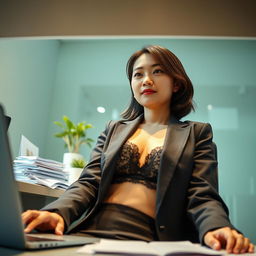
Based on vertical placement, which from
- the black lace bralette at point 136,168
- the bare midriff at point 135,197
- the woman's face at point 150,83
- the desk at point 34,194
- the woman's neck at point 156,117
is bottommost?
the desk at point 34,194

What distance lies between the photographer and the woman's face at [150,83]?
3.80 feet

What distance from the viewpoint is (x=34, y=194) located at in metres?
1.48

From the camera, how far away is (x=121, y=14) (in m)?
0.53

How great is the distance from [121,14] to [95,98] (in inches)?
99.0

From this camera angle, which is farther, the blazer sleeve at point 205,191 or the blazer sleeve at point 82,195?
the blazer sleeve at point 82,195

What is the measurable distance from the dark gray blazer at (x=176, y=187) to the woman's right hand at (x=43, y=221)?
0.14 feet

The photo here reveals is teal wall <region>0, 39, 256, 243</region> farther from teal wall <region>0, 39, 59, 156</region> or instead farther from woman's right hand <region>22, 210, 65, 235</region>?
woman's right hand <region>22, 210, 65, 235</region>

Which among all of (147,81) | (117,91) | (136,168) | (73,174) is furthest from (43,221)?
(117,91)

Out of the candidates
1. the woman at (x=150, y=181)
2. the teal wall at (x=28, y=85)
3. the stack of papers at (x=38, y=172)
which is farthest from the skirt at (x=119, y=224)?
the teal wall at (x=28, y=85)

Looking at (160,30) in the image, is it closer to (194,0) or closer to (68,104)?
(194,0)

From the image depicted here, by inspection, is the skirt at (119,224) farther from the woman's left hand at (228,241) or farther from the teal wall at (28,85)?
the teal wall at (28,85)

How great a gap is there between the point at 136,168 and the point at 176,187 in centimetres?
16

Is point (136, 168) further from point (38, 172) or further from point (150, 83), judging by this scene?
point (38, 172)

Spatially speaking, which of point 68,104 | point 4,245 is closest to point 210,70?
point 68,104
